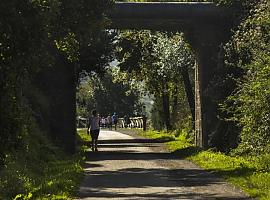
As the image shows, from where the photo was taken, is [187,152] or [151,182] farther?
[187,152]

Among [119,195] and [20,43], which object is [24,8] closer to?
[20,43]

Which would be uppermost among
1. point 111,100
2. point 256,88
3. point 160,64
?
point 111,100

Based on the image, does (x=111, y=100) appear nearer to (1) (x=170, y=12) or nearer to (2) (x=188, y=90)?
(2) (x=188, y=90)

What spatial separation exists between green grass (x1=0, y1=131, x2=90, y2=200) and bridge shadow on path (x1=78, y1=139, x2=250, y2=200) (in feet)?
1.26

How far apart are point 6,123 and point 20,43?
1.28m

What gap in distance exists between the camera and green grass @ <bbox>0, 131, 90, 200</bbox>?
12429mm

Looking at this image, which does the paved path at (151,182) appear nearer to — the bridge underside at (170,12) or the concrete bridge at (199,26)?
the concrete bridge at (199,26)

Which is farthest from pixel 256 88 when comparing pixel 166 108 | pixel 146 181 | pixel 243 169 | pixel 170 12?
pixel 166 108

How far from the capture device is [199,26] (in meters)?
24.3

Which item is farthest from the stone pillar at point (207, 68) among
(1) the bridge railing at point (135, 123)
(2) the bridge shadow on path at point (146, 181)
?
(1) the bridge railing at point (135, 123)

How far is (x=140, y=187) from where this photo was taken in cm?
1356

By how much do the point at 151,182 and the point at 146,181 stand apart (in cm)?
24

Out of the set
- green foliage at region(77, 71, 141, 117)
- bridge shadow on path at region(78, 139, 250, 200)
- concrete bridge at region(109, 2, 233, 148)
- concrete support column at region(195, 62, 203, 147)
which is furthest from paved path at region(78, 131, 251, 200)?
green foliage at region(77, 71, 141, 117)

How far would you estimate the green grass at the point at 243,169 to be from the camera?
1289 centimetres
